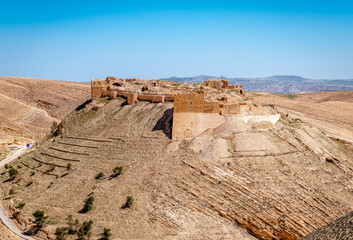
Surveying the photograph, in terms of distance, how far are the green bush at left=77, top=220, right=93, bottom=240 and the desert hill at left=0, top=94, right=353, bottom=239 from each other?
1.52 feet

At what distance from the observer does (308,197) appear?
85.1 feet

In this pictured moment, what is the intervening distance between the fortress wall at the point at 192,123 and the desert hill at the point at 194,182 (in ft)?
2.72

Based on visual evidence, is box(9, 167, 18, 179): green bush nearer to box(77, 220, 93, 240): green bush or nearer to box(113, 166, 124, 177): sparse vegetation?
box(113, 166, 124, 177): sparse vegetation

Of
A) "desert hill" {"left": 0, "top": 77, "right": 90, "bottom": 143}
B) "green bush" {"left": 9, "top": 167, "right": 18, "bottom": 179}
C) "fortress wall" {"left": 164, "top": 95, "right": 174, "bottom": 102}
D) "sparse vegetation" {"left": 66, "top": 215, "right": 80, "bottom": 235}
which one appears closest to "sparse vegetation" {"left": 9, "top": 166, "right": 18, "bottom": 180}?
"green bush" {"left": 9, "top": 167, "right": 18, "bottom": 179}

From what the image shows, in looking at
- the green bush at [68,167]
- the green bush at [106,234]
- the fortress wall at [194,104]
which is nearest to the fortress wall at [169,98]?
the fortress wall at [194,104]

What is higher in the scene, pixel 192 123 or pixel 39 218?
pixel 192 123

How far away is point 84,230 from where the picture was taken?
23.0 metres

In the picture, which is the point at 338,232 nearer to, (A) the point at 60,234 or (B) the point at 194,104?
(A) the point at 60,234

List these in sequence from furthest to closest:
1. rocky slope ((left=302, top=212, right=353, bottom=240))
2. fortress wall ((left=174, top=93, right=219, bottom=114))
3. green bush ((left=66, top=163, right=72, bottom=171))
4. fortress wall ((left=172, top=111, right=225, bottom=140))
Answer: fortress wall ((left=174, top=93, right=219, bottom=114)) < fortress wall ((left=172, top=111, right=225, bottom=140)) < green bush ((left=66, top=163, right=72, bottom=171)) < rocky slope ((left=302, top=212, right=353, bottom=240))

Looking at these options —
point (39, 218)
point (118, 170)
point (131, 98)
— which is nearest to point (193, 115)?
point (118, 170)

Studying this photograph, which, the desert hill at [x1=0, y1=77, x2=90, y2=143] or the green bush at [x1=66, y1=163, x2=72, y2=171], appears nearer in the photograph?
the green bush at [x1=66, y1=163, x2=72, y2=171]

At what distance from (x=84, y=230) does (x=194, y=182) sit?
8.70 meters

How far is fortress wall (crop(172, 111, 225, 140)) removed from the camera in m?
32.7

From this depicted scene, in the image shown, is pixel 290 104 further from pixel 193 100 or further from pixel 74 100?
pixel 193 100
